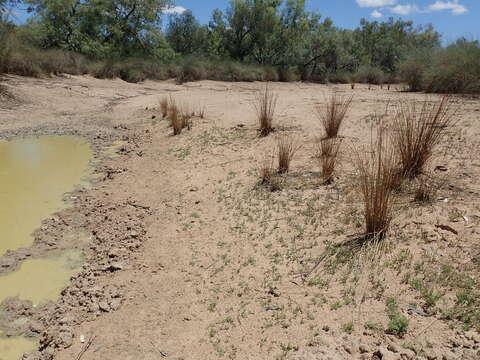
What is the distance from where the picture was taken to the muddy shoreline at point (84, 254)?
2.75 metres

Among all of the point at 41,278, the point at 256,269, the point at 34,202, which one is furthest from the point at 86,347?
the point at 34,202

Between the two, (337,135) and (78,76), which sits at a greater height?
(78,76)

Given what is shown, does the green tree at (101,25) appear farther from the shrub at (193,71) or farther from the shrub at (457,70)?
the shrub at (457,70)

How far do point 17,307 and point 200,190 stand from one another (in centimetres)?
239

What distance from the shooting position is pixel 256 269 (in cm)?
303

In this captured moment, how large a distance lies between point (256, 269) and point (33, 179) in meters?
4.29

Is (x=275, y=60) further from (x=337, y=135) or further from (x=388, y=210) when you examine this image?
(x=388, y=210)

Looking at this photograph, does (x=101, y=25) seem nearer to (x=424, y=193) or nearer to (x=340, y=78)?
(x=340, y=78)

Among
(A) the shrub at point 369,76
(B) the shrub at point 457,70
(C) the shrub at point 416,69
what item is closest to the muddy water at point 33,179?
(B) the shrub at point 457,70

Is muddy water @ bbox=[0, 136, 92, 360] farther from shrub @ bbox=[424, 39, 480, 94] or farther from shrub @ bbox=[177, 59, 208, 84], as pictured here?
shrub @ bbox=[177, 59, 208, 84]

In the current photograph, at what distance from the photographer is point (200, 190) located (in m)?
4.74

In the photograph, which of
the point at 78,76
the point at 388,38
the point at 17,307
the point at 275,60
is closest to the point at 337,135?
the point at 17,307

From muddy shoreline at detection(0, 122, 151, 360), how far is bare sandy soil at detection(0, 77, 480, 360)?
0.02m

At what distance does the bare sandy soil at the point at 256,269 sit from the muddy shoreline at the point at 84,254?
0.02 meters
